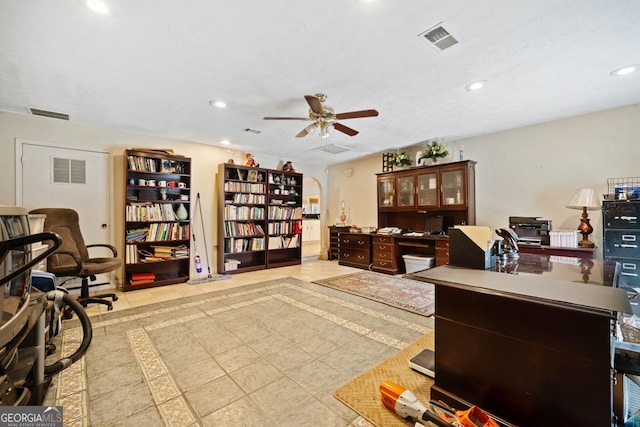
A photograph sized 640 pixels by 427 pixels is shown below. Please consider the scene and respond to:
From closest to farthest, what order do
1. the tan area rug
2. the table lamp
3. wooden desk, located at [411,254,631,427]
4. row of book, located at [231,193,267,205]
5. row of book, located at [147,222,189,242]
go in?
wooden desk, located at [411,254,631,427] → the tan area rug → the table lamp → row of book, located at [147,222,189,242] → row of book, located at [231,193,267,205]

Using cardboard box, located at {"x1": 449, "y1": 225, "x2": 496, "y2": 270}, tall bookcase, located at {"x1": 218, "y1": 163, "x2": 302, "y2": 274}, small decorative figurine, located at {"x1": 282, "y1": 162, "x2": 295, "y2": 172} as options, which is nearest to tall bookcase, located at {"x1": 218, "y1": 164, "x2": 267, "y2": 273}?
tall bookcase, located at {"x1": 218, "y1": 163, "x2": 302, "y2": 274}

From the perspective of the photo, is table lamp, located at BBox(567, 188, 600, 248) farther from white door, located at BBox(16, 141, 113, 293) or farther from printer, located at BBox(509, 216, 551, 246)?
white door, located at BBox(16, 141, 113, 293)

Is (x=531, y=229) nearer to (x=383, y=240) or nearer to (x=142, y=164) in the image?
(x=383, y=240)

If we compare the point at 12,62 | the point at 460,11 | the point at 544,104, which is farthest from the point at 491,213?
the point at 12,62

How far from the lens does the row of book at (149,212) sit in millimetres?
4012

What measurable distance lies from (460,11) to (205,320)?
3.40 meters

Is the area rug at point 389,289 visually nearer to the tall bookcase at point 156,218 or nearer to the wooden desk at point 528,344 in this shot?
the wooden desk at point 528,344

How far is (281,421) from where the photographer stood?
4.74ft

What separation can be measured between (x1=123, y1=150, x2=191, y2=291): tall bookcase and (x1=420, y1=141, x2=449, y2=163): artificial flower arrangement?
415 cm

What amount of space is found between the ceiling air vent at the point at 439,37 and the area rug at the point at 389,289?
2400 mm

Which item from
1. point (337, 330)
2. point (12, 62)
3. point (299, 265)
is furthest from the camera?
point (299, 265)

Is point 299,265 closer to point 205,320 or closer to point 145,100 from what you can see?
point 205,320

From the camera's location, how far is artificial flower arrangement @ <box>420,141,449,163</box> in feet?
15.2

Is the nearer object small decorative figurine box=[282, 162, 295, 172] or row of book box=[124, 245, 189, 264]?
row of book box=[124, 245, 189, 264]
